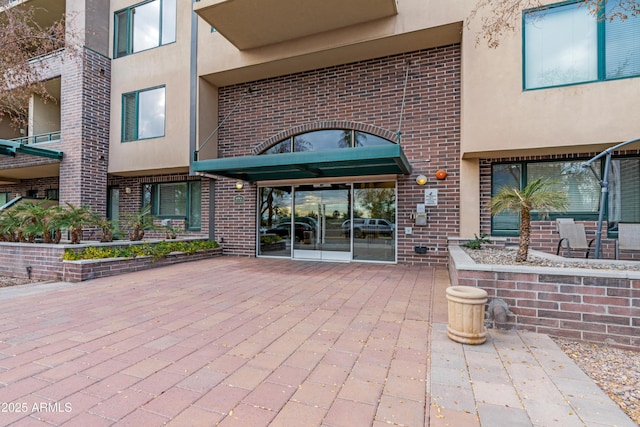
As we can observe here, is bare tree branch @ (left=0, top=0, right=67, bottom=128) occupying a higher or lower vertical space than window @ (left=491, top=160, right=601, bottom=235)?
higher

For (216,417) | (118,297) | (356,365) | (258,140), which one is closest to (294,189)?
(258,140)

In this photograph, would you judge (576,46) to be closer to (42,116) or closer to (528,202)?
(528,202)

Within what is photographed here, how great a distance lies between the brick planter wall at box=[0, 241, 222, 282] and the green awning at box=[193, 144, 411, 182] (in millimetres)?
2586

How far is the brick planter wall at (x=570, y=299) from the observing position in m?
3.12

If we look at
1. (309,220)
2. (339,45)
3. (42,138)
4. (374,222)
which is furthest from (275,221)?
(42,138)

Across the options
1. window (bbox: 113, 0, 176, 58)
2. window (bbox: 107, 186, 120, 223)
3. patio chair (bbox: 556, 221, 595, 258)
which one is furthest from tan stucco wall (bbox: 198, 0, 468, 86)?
window (bbox: 107, 186, 120, 223)

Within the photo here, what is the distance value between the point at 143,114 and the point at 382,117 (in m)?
7.64

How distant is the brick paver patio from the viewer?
2006mm

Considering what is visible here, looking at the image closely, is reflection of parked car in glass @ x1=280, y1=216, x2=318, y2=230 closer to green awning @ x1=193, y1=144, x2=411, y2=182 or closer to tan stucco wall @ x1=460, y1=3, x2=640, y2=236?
green awning @ x1=193, y1=144, x2=411, y2=182

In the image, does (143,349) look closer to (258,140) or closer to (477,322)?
(477,322)

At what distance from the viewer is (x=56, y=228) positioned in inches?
265

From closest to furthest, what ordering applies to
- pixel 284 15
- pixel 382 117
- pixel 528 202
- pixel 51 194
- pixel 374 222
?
1. pixel 528 202
2. pixel 284 15
3. pixel 382 117
4. pixel 374 222
5. pixel 51 194

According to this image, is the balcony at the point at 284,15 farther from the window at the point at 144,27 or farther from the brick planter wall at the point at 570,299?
the brick planter wall at the point at 570,299

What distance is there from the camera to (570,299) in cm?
→ 329
